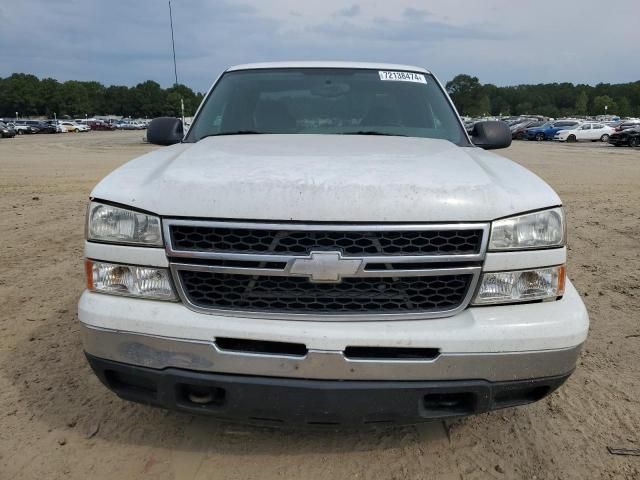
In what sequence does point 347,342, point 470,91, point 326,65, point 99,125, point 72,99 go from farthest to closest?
point 72,99, point 470,91, point 99,125, point 326,65, point 347,342

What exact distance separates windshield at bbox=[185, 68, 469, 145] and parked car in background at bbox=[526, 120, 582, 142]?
136ft

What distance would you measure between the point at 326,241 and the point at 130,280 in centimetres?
83

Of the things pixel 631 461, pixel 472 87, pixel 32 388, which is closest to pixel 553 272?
pixel 631 461

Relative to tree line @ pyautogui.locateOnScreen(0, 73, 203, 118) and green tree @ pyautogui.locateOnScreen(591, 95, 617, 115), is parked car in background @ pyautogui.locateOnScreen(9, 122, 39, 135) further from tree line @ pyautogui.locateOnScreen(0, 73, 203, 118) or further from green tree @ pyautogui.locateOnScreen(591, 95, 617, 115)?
green tree @ pyautogui.locateOnScreen(591, 95, 617, 115)

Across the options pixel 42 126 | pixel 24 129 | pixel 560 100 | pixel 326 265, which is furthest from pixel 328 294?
pixel 560 100

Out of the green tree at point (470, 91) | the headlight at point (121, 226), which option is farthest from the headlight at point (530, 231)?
the green tree at point (470, 91)

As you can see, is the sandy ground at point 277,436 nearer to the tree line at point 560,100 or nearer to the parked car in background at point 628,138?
the parked car in background at point 628,138

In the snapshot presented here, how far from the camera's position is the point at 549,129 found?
139 feet

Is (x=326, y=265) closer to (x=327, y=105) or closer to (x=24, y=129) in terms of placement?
→ (x=327, y=105)

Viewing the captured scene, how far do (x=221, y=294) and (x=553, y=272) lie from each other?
1.37m

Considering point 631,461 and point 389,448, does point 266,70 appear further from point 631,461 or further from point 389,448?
point 631,461

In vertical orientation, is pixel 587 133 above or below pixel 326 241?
below

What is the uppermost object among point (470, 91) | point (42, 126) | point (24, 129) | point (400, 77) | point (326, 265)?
point (470, 91)

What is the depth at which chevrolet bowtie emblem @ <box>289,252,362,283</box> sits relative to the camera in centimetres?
206
